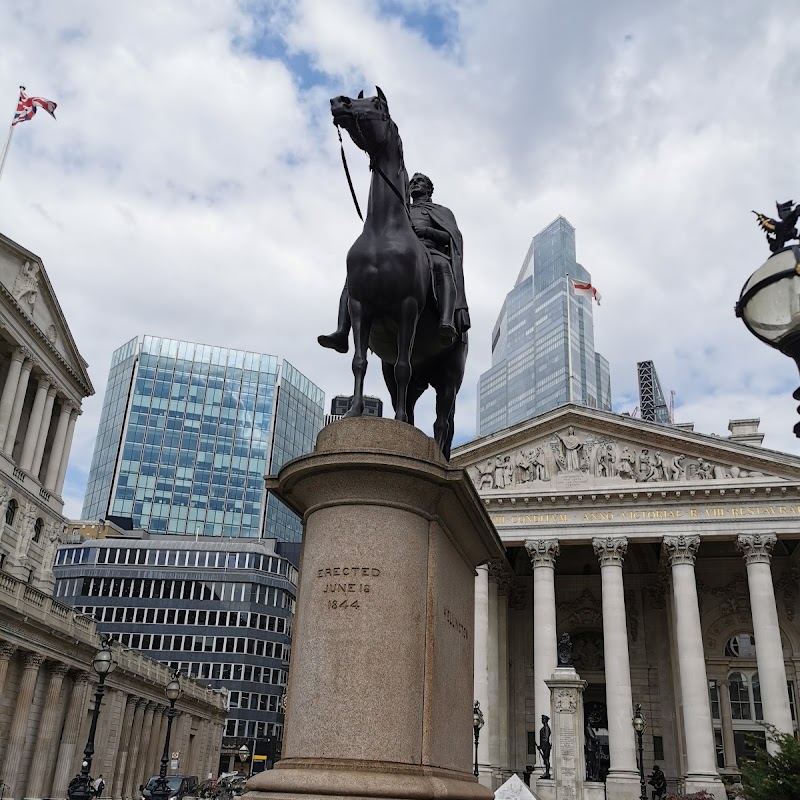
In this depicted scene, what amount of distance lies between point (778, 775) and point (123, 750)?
1627 inches

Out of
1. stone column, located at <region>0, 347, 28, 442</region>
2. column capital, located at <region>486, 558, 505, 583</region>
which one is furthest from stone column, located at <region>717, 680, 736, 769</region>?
stone column, located at <region>0, 347, 28, 442</region>

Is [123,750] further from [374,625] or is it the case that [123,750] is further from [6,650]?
[374,625]

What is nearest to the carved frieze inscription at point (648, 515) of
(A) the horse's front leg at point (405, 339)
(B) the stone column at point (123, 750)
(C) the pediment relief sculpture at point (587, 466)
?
(C) the pediment relief sculpture at point (587, 466)

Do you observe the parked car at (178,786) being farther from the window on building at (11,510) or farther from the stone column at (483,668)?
the window on building at (11,510)

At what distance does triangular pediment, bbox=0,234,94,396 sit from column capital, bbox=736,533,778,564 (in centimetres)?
3875

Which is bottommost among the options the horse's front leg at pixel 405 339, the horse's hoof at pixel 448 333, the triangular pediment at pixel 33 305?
the horse's front leg at pixel 405 339

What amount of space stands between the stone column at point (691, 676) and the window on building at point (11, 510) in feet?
112

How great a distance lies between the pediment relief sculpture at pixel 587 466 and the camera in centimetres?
4191

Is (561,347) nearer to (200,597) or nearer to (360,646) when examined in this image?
(200,597)

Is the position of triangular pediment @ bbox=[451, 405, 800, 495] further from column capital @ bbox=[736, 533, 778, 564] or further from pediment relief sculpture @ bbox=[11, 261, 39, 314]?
pediment relief sculpture @ bbox=[11, 261, 39, 314]

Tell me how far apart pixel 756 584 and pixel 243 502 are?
3654 inches

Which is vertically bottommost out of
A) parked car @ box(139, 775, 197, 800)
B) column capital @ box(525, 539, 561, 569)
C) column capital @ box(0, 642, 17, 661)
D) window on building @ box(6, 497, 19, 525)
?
parked car @ box(139, 775, 197, 800)

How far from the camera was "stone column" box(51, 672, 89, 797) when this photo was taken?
3697 centimetres

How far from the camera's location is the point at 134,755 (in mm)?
46594
